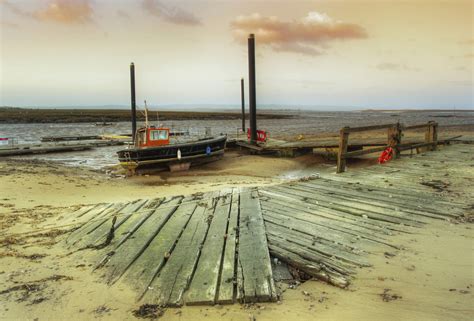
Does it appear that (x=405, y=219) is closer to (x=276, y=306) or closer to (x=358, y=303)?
(x=358, y=303)

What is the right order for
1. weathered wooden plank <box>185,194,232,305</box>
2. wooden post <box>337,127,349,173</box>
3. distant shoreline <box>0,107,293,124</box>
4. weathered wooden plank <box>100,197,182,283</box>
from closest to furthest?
weathered wooden plank <box>185,194,232,305</box> → weathered wooden plank <box>100,197,182,283</box> → wooden post <box>337,127,349,173</box> → distant shoreline <box>0,107,293,124</box>

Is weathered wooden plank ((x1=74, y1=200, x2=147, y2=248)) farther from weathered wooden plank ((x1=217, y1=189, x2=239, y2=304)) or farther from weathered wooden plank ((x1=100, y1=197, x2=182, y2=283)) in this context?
weathered wooden plank ((x1=217, y1=189, x2=239, y2=304))

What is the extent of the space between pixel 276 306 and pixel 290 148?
17001 mm

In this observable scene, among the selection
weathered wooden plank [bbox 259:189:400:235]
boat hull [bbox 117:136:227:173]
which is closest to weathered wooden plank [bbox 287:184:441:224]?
weathered wooden plank [bbox 259:189:400:235]

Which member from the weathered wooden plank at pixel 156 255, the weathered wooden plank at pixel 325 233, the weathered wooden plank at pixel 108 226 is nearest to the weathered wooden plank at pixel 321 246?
the weathered wooden plank at pixel 325 233

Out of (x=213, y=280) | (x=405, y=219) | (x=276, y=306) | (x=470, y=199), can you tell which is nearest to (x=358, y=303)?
(x=276, y=306)

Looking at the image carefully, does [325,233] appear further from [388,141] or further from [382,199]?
[388,141]

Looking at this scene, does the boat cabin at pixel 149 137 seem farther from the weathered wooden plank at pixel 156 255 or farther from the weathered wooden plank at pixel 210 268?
the weathered wooden plank at pixel 210 268

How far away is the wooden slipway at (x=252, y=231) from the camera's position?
3.72 metres

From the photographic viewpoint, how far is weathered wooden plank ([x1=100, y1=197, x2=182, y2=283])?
4.14 metres

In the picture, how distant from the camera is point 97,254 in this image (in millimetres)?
4695

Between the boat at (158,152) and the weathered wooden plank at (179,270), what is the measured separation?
11536mm

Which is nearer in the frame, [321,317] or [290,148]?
[321,317]

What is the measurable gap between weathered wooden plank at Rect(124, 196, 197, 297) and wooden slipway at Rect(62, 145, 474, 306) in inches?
0.5
